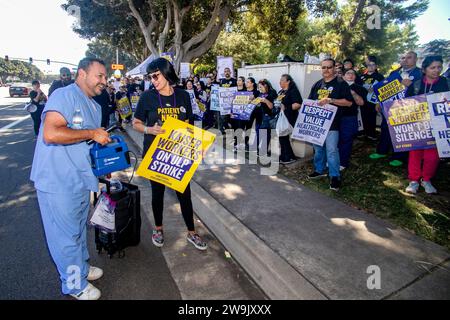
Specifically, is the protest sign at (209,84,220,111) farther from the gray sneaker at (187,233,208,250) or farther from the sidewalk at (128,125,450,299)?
the gray sneaker at (187,233,208,250)

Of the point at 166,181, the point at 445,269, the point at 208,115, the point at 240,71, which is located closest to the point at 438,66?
the point at 445,269

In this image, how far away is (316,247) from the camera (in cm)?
318

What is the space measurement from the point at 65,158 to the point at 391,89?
5636mm

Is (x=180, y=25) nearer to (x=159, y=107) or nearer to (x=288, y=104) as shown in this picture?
(x=288, y=104)

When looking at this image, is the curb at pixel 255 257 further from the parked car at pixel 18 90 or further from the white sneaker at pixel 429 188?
the parked car at pixel 18 90

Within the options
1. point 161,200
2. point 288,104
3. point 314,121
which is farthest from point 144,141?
point 288,104

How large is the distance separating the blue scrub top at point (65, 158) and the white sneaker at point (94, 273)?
93cm

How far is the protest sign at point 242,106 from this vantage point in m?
7.07

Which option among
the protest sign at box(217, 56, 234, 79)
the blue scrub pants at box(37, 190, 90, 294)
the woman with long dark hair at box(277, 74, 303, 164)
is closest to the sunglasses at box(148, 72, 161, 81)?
the blue scrub pants at box(37, 190, 90, 294)

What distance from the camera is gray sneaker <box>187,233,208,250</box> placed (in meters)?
3.35

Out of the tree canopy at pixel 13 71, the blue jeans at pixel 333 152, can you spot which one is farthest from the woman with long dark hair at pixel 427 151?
the tree canopy at pixel 13 71

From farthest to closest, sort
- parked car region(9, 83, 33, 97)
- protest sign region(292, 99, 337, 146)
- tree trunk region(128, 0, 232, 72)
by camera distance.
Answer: parked car region(9, 83, 33, 97)
tree trunk region(128, 0, 232, 72)
protest sign region(292, 99, 337, 146)

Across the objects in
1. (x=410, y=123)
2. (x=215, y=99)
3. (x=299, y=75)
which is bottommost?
(x=410, y=123)

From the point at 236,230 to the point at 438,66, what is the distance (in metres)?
3.81
